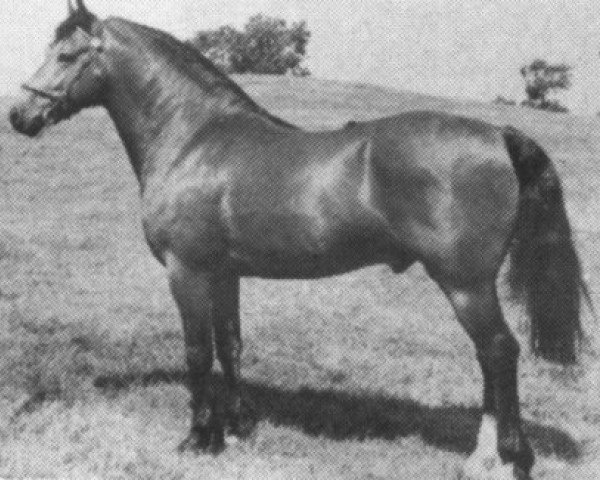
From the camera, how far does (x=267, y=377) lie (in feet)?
24.2

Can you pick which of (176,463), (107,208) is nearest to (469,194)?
(176,463)

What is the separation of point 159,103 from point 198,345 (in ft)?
5.83

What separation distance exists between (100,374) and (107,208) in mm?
8331

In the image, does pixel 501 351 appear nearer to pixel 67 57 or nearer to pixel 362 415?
pixel 362 415

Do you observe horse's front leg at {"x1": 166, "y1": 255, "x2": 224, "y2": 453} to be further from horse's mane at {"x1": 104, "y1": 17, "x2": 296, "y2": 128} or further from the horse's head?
the horse's head

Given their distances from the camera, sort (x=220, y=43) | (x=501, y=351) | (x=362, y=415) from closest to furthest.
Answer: (x=501, y=351) → (x=362, y=415) → (x=220, y=43)

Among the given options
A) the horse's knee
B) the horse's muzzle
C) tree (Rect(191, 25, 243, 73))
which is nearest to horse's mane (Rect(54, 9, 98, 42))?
the horse's muzzle

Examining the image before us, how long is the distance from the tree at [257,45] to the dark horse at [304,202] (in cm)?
5639

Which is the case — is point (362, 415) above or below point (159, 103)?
below

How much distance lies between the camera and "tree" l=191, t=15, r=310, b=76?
61.9m

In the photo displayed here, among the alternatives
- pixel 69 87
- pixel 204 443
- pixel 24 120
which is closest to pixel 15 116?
pixel 24 120

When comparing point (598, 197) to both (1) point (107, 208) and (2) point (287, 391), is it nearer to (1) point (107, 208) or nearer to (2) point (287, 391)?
(1) point (107, 208)

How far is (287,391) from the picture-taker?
7066mm

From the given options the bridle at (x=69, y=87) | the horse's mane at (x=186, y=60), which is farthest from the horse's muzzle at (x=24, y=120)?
the horse's mane at (x=186, y=60)
